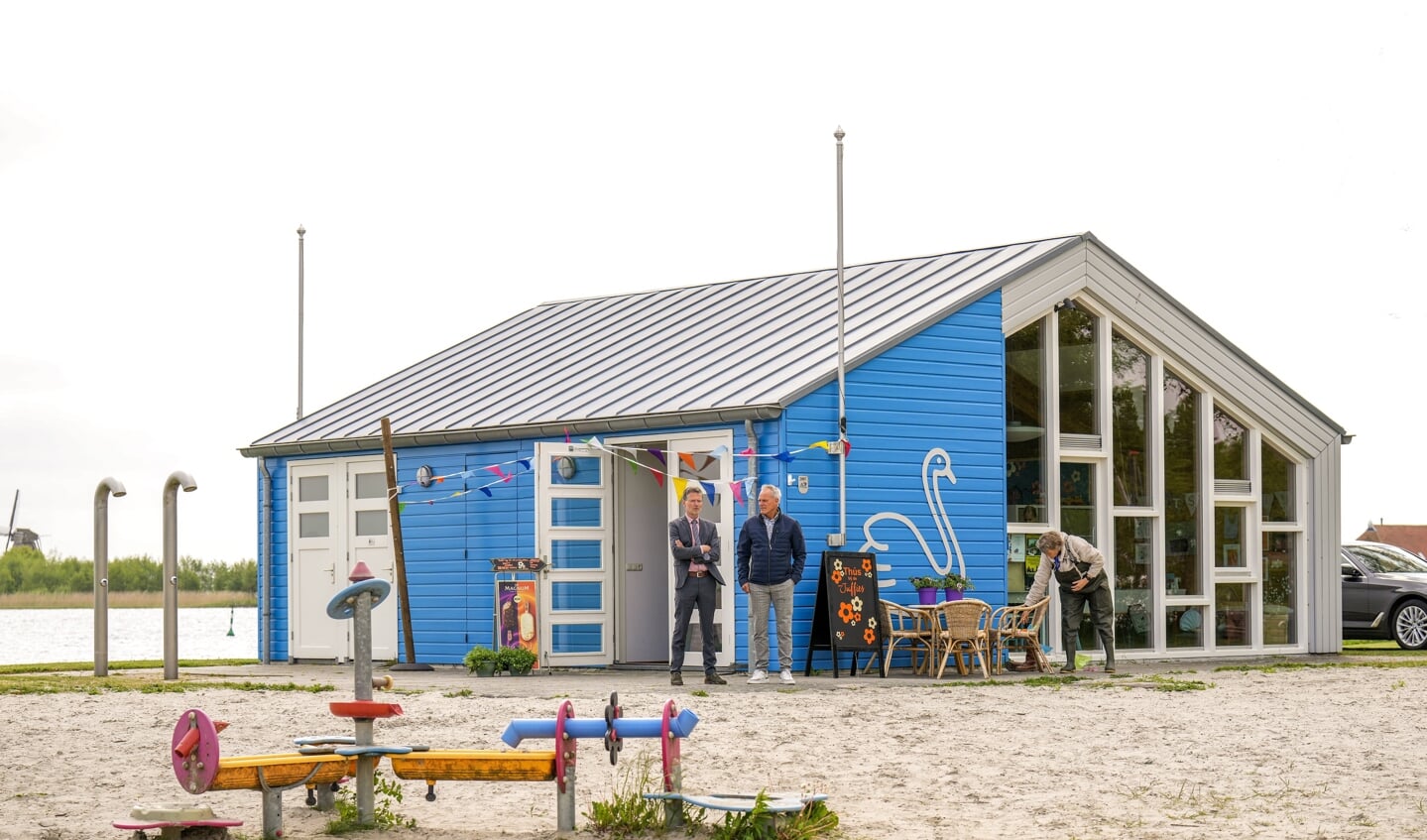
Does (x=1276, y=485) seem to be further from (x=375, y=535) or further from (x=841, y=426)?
(x=375, y=535)

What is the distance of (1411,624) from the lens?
24.5 meters

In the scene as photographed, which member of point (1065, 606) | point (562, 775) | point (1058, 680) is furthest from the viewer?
point (1065, 606)

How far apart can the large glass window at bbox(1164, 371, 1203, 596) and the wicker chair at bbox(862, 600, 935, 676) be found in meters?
4.18

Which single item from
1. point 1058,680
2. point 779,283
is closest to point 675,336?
point 779,283

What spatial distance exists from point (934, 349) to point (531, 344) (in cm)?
705

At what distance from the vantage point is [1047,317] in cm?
2038

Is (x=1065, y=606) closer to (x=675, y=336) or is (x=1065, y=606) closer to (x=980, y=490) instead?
(x=980, y=490)

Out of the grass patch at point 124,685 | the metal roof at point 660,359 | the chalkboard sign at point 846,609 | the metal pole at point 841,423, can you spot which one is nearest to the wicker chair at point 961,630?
the chalkboard sign at point 846,609

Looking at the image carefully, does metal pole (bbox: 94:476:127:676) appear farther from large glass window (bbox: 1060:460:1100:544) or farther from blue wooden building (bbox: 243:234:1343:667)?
large glass window (bbox: 1060:460:1100:544)

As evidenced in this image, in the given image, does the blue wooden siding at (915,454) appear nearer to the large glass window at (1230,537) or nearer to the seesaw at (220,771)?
the large glass window at (1230,537)

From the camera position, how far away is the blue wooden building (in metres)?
18.4

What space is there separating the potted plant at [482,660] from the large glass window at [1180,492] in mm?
7408

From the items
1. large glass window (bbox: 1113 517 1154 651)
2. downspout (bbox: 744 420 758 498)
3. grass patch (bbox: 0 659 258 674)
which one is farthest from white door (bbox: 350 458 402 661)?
large glass window (bbox: 1113 517 1154 651)

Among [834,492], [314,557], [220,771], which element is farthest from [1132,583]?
[220,771]
